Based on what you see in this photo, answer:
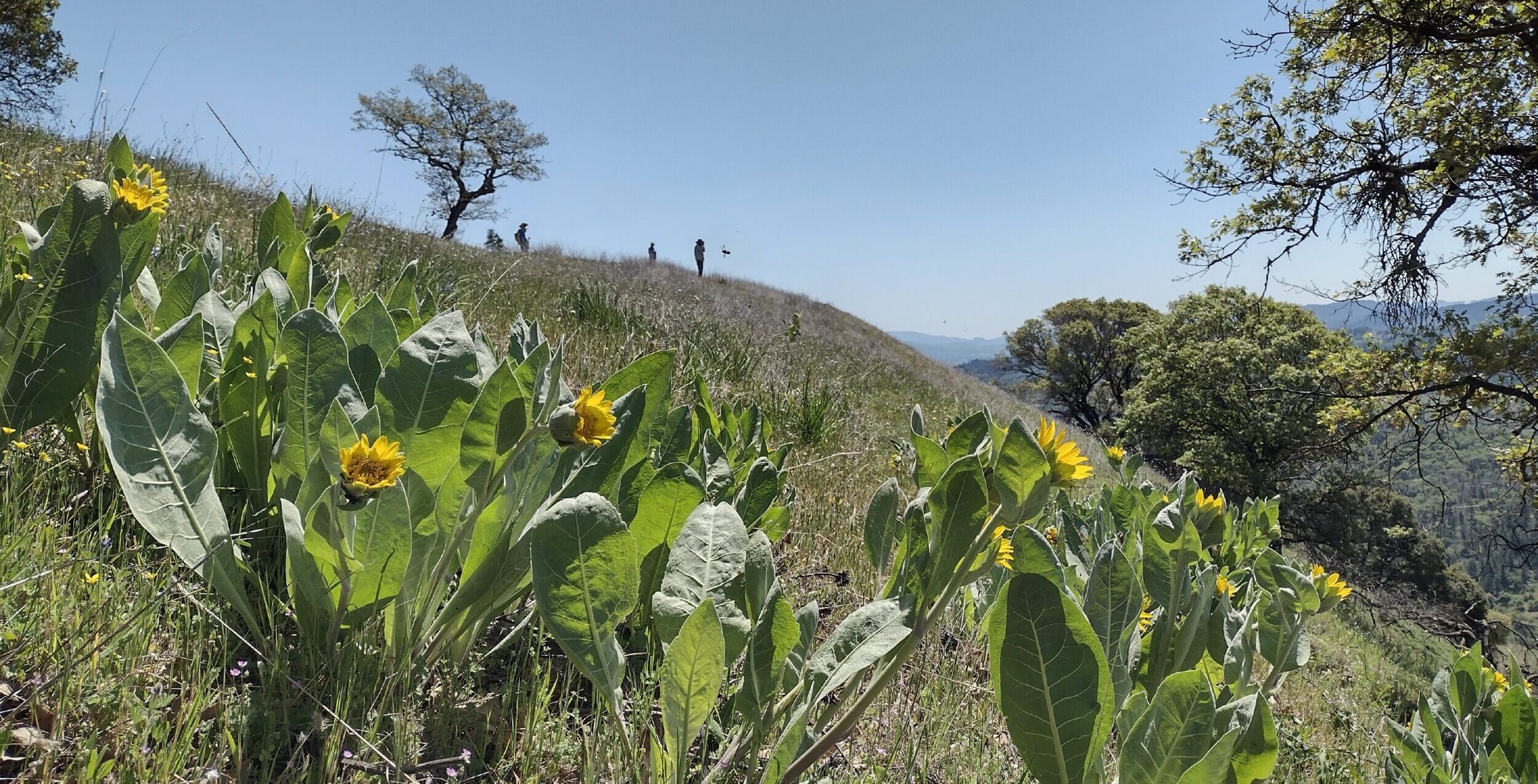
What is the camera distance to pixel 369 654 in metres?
0.97

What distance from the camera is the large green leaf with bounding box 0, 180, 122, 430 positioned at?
1.13m

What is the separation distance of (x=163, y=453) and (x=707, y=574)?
0.75 metres

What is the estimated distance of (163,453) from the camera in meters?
0.98

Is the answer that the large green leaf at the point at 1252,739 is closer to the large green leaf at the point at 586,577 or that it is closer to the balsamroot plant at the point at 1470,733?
the large green leaf at the point at 586,577

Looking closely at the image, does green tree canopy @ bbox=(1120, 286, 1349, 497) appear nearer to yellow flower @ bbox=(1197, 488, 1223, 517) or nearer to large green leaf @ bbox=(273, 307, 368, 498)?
yellow flower @ bbox=(1197, 488, 1223, 517)

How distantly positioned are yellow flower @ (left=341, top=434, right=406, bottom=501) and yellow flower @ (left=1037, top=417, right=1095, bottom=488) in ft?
2.46

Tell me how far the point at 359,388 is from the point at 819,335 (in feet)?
42.1

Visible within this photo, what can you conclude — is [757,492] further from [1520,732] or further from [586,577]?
[1520,732]

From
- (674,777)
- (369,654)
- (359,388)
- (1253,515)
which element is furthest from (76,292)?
(1253,515)

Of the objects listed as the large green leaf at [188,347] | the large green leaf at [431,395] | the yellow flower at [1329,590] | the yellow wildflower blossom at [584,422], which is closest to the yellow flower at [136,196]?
the large green leaf at [188,347]

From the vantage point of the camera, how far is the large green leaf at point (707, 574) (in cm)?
91

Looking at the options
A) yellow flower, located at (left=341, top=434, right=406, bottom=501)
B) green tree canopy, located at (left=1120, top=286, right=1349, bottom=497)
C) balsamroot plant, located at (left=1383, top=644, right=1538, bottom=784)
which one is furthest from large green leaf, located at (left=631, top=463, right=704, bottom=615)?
green tree canopy, located at (left=1120, top=286, right=1349, bottom=497)

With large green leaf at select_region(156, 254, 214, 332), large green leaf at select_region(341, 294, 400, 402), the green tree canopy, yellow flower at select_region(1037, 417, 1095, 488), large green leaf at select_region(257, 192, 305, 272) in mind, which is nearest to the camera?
yellow flower at select_region(1037, 417, 1095, 488)

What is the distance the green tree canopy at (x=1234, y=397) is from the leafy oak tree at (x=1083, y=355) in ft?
26.5
